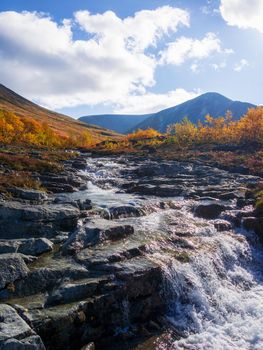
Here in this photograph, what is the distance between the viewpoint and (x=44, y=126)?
13712 centimetres

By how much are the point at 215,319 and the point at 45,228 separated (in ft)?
41.2

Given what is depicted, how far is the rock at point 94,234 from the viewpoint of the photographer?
835 inches

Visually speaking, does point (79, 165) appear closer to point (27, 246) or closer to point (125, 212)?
point (125, 212)

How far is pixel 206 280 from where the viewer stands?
22109mm

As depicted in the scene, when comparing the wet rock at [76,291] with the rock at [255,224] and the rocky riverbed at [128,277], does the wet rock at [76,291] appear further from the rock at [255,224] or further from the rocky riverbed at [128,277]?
the rock at [255,224]

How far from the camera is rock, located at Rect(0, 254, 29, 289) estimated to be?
16250 millimetres

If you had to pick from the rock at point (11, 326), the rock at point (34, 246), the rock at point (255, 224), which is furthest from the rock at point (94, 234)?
the rock at point (255, 224)

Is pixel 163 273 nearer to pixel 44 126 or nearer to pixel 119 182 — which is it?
pixel 119 182

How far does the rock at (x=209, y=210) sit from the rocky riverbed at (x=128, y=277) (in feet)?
0.50

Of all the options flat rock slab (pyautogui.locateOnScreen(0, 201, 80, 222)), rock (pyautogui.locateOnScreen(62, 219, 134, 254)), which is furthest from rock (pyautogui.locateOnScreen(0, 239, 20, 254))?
flat rock slab (pyautogui.locateOnScreen(0, 201, 80, 222))

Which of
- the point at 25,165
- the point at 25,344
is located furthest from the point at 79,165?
the point at 25,344

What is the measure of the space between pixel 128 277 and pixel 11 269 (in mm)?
5900

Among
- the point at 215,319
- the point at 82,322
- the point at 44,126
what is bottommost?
the point at 215,319

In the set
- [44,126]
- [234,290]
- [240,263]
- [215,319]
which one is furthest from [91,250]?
[44,126]
